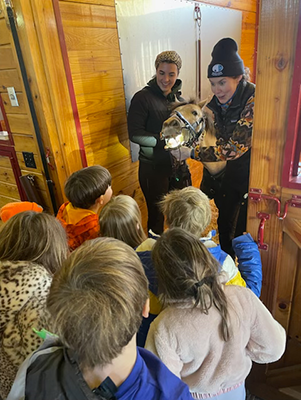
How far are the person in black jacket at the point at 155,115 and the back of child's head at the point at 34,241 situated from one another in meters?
→ 1.07

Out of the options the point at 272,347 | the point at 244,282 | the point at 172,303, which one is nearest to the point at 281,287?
the point at 244,282

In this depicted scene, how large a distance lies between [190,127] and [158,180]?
593mm

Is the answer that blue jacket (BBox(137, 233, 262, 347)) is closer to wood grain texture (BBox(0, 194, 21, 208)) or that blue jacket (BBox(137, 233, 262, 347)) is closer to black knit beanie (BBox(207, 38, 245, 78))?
black knit beanie (BBox(207, 38, 245, 78))

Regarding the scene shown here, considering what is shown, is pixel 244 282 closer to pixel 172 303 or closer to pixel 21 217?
pixel 172 303

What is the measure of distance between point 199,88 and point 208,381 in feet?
8.43

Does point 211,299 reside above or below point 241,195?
above

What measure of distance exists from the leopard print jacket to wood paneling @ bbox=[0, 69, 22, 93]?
1.18 m

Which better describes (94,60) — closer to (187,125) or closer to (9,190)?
(187,125)

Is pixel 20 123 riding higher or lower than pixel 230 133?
higher

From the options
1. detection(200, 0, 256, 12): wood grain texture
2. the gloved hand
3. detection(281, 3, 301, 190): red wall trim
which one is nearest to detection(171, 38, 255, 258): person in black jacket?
the gloved hand

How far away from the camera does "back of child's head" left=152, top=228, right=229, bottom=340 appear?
80 centimetres

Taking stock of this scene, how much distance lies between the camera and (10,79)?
1.65m

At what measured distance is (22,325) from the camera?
0.79 metres

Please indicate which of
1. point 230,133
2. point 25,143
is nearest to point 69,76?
point 25,143
